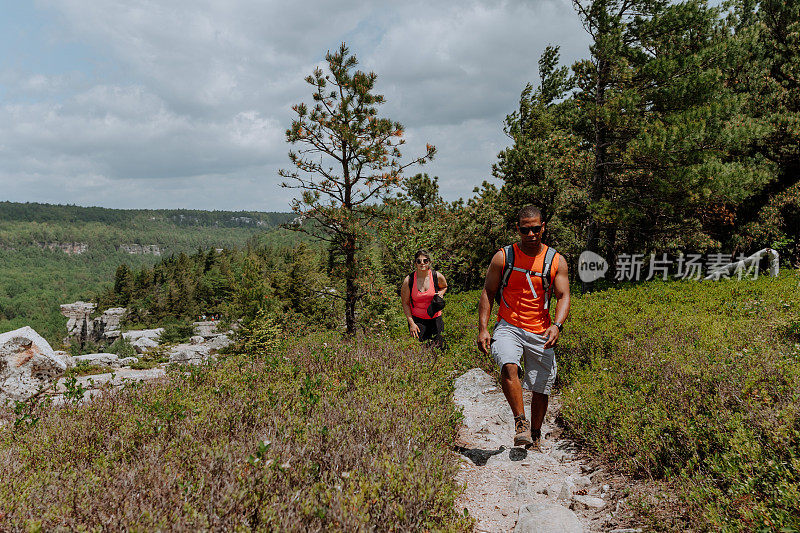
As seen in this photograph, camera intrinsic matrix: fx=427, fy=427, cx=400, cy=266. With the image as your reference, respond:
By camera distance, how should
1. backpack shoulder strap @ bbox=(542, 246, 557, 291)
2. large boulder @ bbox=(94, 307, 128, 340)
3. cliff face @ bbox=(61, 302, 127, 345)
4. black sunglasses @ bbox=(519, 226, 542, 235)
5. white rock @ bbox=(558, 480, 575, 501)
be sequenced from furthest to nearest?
large boulder @ bbox=(94, 307, 128, 340)
cliff face @ bbox=(61, 302, 127, 345)
backpack shoulder strap @ bbox=(542, 246, 557, 291)
black sunglasses @ bbox=(519, 226, 542, 235)
white rock @ bbox=(558, 480, 575, 501)

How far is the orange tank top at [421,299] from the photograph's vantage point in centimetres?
651

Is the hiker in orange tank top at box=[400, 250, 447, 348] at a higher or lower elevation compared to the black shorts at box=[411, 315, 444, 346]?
higher

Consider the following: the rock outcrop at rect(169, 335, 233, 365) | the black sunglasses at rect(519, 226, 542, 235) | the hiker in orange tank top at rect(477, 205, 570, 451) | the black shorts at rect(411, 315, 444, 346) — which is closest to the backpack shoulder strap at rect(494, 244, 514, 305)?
the hiker in orange tank top at rect(477, 205, 570, 451)

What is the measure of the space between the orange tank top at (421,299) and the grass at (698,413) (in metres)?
2.27

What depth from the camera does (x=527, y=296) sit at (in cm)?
416

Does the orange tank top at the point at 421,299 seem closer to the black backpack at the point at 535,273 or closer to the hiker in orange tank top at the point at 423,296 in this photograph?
the hiker in orange tank top at the point at 423,296

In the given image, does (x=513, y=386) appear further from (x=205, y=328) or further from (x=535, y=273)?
(x=205, y=328)

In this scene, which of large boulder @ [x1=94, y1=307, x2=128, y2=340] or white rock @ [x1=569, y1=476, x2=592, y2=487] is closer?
white rock @ [x1=569, y1=476, x2=592, y2=487]

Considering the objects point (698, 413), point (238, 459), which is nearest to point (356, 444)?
point (238, 459)

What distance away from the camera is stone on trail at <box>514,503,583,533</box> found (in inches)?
110

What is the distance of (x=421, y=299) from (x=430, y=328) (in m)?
0.50

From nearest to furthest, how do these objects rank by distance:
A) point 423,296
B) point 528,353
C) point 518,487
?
point 518,487
point 528,353
point 423,296

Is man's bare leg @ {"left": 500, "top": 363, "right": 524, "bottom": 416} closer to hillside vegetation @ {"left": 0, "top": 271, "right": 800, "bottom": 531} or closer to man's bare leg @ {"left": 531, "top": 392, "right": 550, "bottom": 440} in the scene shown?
man's bare leg @ {"left": 531, "top": 392, "right": 550, "bottom": 440}

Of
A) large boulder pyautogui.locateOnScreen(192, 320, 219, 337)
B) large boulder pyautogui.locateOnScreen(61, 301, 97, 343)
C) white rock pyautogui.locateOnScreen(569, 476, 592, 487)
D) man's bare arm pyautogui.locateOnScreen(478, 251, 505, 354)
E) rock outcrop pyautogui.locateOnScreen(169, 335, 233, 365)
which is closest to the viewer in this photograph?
white rock pyautogui.locateOnScreen(569, 476, 592, 487)
